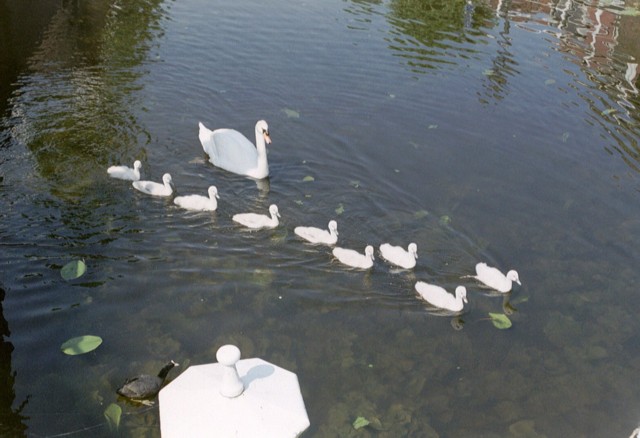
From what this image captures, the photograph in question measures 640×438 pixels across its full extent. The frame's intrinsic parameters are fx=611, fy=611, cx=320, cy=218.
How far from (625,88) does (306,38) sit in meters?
9.44

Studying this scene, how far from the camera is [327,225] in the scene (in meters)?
10.7

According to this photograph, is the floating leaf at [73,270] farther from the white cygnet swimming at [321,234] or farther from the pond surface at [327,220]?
the white cygnet swimming at [321,234]

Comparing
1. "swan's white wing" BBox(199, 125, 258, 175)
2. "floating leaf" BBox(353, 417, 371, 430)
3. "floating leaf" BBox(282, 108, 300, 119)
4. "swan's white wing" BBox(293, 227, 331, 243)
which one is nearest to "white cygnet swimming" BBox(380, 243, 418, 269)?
"swan's white wing" BBox(293, 227, 331, 243)

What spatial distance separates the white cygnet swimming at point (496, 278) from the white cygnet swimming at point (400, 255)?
3.50 feet

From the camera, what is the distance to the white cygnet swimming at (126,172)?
10.9 metres

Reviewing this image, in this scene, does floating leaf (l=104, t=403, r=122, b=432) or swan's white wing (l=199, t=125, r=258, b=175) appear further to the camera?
swan's white wing (l=199, t=125, r=258, b=175)

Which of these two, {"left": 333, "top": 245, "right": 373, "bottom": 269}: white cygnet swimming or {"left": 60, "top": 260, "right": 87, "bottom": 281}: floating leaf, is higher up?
{"left": 333, "top": 245, "right": 373, "bottom": 269}: white cygnet swimming

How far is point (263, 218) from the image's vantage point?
10.2m

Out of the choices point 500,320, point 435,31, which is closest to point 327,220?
point 500,320

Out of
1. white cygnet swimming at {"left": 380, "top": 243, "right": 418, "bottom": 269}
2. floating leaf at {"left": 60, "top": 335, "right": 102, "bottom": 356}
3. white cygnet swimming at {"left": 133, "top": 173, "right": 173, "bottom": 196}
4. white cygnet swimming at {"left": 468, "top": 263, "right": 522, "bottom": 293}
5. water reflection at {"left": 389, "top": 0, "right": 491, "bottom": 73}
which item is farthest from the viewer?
water reflection at {"left": 389, "top": 0, "right": 491, "bottom": 73}

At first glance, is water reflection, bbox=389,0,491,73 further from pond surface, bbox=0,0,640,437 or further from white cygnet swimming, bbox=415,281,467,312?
white cygnet swimming, bbox=415,281,467,312

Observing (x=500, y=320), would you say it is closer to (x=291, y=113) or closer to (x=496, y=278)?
(x=496, y=278)

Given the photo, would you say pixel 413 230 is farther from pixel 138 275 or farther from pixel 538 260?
pixel 138 275

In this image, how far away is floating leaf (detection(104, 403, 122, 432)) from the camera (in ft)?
23.0
